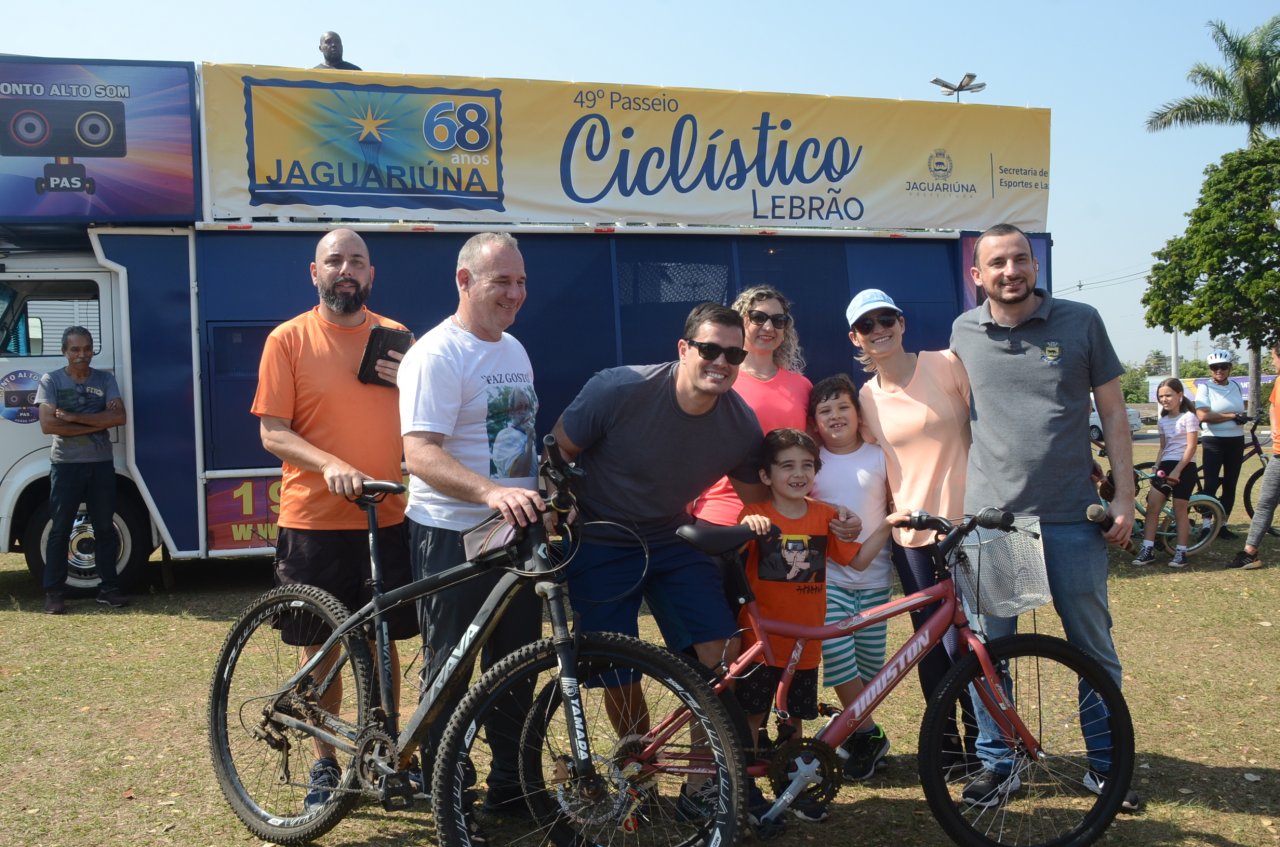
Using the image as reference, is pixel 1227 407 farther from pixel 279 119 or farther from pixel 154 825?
pixel 154 825

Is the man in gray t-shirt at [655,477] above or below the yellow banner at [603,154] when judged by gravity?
below

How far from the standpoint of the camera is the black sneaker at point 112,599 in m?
7.59

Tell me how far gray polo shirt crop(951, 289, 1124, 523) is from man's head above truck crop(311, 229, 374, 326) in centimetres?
234

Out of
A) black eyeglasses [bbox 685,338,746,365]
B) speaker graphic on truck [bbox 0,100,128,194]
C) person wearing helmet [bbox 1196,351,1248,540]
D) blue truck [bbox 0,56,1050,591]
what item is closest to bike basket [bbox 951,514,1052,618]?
black eyeglasses [bbox 685,338,746,365]

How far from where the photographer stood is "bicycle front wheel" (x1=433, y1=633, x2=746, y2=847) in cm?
292

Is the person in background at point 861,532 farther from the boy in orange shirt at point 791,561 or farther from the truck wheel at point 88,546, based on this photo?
the truck wheel at point 88,546

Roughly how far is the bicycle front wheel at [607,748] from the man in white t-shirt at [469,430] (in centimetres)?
25

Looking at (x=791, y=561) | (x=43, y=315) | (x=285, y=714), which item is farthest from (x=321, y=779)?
(x=43, y=315)

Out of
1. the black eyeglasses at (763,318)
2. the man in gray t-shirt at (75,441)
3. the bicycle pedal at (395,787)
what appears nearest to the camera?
the bicycle pedal at (395,787)

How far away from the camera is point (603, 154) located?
8.63m

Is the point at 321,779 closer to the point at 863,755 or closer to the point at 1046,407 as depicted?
the point at 863,755

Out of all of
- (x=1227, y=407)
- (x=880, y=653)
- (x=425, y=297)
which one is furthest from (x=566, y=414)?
(x=1227, y=407)

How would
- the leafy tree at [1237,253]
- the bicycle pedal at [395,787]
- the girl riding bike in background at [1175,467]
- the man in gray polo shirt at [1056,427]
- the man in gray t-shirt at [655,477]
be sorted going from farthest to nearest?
the leafy tree at [1237,253]
the girl riding bike in background at [1175,467]
the man in gray polo shirt at [1056,427]
the man in gray t-shirt at [655,477]
the bicycle pedal at [395,787]

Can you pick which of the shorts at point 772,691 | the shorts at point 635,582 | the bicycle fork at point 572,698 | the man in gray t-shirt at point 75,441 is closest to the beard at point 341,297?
the shorts at point 635,582
